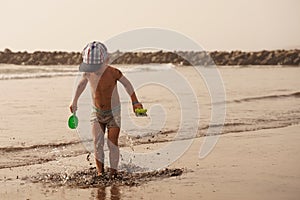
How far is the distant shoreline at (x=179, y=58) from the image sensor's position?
146 feet

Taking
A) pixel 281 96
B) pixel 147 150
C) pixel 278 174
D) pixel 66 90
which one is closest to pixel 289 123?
pixel 147 150

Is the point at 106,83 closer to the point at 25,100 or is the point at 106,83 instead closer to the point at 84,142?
the point at 84,142

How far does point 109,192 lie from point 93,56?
5.88 ft

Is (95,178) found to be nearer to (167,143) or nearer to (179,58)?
(167,143)

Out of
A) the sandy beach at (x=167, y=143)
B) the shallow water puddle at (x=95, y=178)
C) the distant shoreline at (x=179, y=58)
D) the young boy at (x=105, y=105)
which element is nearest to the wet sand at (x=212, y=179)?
the sandy beach at (x=167, y=143)

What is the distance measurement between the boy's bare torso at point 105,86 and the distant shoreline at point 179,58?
35.0 metres

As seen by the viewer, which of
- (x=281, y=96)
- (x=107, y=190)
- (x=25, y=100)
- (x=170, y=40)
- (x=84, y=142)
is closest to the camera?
(x=107, y=190)

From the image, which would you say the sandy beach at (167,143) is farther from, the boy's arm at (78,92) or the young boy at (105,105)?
the boy's arm at (78,92)

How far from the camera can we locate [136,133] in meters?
11.7

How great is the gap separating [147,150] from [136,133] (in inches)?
71.3

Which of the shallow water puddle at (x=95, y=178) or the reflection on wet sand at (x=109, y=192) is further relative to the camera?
the shallow water puddle at (x=95, y=178)

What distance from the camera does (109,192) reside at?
273 inches

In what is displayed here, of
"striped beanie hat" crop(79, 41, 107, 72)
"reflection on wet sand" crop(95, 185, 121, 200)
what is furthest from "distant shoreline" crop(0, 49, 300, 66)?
"reflection on wet sand" crop(95, 185, 121, 200)

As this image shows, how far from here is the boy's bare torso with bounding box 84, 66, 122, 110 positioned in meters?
7.93
